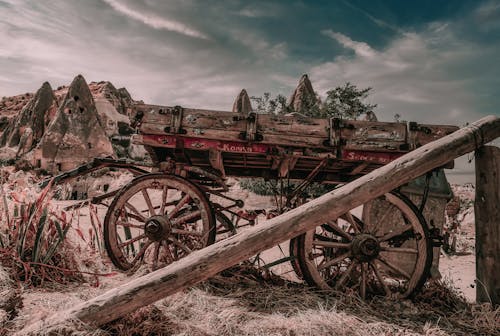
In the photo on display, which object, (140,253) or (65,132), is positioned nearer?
(140,253)

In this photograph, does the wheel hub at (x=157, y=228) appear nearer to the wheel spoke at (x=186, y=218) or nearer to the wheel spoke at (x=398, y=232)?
the wheel spoke at (x=186, y=218)

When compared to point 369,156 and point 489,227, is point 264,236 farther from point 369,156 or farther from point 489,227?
point 489,227

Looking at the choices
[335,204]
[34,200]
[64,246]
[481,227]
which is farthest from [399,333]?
[34,200]

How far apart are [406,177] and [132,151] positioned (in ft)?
66.0

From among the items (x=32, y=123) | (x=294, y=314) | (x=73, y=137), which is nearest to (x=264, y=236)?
(x=294, y=314)

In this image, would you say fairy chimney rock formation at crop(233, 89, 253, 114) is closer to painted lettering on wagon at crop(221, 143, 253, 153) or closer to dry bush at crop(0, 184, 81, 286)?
painted lettering on wagon at crop(221, 143, 253, 153)

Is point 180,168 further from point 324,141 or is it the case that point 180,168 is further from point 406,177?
point 406,177

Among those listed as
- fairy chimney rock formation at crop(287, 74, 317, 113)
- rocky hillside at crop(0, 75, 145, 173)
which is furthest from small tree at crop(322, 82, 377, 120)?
rocky hillside at crop(0, 75, 145, 173)

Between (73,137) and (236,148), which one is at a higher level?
(73,137)

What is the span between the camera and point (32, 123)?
20.7m

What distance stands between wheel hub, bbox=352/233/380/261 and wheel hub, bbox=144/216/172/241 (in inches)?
72.4

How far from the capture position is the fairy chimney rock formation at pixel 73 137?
661 inches

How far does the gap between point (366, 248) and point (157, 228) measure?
6.59 ft

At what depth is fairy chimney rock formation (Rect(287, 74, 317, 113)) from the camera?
22.4 meters
